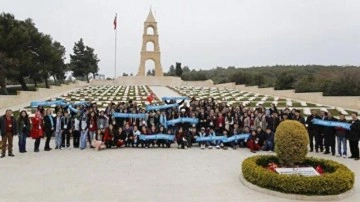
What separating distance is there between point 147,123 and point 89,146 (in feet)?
7.72

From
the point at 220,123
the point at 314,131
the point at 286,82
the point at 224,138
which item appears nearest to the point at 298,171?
the point at 314,131

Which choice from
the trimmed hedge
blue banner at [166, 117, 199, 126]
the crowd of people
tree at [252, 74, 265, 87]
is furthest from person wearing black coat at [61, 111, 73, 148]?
tree at [252, 74, 265, 87]

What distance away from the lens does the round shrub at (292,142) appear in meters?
9.09

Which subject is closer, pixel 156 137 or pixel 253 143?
pixel 253 143

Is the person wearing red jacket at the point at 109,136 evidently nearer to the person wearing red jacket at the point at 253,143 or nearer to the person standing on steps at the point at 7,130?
the person standing on steps at the point at 7,130

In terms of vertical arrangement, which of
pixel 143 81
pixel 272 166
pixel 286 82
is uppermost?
pixel 286 82

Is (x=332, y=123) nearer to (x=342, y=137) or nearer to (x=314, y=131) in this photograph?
(x=342, y=137)

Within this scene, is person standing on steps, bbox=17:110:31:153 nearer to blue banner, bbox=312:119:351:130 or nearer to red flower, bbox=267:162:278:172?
red flower, bbox=267:162:278:172

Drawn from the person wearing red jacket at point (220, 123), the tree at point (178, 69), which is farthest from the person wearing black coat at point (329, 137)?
the tree at point (178, 69)

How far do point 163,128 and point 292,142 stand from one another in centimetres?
628

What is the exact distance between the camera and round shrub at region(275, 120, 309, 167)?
29.8 feet

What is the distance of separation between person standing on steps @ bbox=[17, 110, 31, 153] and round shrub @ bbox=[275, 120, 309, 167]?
848cm

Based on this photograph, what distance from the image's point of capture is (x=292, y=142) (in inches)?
361

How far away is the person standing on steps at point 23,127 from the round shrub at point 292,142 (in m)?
8.48
